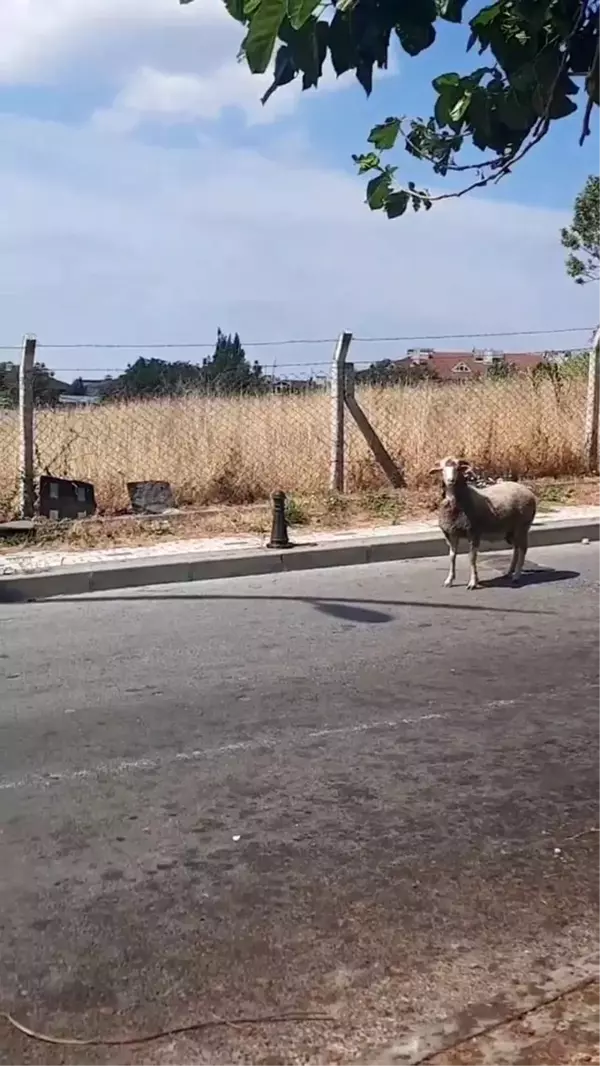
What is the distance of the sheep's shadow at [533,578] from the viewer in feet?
31.9

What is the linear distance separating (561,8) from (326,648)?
17.1 feet

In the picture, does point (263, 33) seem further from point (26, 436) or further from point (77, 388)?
point (77, 388)

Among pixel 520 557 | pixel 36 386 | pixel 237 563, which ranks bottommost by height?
pixel 237 563

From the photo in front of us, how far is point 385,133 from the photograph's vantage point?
2857 millimetres

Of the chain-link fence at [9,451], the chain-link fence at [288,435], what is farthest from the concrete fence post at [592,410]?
the chain-link fence at [9,451]

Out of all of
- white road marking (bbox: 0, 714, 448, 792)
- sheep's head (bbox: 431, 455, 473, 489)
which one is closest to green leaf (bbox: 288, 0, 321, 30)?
white road marking (bbox: 0, 714, 448, 792)

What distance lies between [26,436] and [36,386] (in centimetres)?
61

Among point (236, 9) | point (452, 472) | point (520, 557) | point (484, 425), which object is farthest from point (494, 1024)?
point (484, 425)

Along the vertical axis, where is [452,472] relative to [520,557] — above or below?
above

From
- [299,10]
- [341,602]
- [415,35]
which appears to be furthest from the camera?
[341,602]

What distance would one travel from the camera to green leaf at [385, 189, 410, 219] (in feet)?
10.1

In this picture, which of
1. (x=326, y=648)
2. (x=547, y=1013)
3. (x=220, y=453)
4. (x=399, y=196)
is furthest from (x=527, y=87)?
(x=220, y=453)

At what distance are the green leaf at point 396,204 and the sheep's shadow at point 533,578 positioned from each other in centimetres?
675

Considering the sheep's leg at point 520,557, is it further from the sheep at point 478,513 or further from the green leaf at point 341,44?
the green leaf at point 341,44
